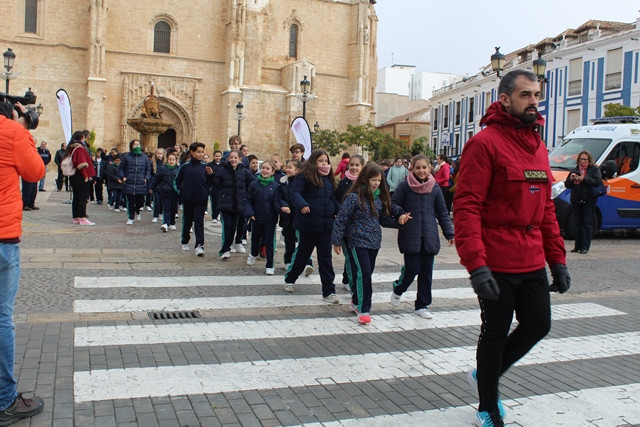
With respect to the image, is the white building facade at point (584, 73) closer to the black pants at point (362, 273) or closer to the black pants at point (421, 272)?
the black pants at point (421, 272)

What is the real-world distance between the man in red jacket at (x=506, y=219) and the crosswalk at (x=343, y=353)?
1.81ft

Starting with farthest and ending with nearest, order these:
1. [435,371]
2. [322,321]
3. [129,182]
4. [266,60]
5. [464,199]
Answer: [266,60], [129,182], [322,321], [435,371], [464,199]

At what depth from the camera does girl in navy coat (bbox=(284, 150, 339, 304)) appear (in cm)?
737

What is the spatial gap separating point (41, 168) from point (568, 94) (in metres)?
35.8

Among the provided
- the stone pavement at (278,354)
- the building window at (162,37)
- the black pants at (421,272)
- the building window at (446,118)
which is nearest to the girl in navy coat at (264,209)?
the stone pavement at (278,354)

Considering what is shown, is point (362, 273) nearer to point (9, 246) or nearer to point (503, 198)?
point (503, 198)

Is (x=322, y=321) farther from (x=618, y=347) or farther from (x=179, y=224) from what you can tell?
(x=179, y=224)

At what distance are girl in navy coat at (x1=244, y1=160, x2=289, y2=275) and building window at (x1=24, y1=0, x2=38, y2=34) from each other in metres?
32.1

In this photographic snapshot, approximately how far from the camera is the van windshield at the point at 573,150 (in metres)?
14.2

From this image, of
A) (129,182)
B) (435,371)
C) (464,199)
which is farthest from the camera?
(129,182)

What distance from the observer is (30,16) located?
3628 centimetres

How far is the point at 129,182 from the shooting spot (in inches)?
578

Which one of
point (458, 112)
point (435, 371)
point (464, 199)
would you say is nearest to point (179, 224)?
point (435, 371)

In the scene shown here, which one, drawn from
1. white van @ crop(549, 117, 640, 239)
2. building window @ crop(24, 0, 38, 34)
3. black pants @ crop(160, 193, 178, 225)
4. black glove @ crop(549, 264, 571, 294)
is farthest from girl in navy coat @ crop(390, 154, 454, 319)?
building window @ crop(24, 0, 38, 34)
